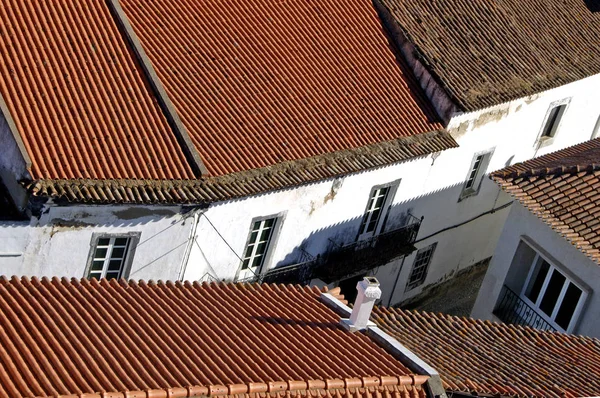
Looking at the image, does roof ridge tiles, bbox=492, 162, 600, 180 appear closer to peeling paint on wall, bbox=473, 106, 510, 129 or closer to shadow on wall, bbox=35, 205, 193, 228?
peeling paint on wall, bbox=473, 106, 510, 129

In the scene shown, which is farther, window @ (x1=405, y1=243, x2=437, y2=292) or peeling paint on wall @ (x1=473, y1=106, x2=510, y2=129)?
window @ (x1=405, y1=243, x2=437, y2=292)

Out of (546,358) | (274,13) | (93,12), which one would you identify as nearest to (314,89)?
(274,13)

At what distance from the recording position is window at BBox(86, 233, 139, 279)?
28.9 metres

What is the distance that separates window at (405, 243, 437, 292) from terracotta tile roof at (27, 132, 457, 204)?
→ 4.04 meters

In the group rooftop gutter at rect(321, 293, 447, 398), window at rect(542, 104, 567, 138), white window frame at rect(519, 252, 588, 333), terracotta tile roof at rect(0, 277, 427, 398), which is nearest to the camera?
terracotta tile roof at rect(0, 277, 427, 398)

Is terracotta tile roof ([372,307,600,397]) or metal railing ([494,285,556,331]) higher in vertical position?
terracotta tile roof ([372,307,600,397])

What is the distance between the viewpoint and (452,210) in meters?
38.5

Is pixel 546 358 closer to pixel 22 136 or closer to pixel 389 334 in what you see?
pixel 389 334

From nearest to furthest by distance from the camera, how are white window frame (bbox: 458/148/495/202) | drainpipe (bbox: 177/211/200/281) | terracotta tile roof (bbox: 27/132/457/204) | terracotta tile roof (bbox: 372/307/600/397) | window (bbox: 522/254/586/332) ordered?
terracotta tile roof (bbox: 372/307/600/397) < terracotta tile roof (bbox: 27/132/457/204) < drainpipe (bbox: 177/211/200/281) < window (bbox: 522/254/586/332) < white window frame (bbox: 458/148/495/202)

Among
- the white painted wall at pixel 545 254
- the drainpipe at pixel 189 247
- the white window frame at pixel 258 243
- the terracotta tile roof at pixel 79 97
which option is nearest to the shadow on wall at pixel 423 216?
the white window frame at pixel 258 243

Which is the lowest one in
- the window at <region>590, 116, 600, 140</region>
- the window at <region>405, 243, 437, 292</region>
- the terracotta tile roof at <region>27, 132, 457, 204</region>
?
the window at <region>405, 243, 437, 292</region>

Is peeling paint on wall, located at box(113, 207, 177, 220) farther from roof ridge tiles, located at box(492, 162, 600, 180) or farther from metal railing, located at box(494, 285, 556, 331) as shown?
metal railing, located at box(494, 285, 556, 331)

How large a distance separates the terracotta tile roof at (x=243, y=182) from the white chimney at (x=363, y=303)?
21.5ft

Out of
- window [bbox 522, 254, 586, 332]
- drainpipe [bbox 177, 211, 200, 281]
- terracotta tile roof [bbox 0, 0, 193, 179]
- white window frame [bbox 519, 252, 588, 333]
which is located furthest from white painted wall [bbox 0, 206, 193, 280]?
window [bbox 522, 254, 586, 332]
